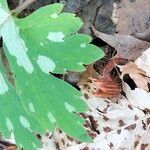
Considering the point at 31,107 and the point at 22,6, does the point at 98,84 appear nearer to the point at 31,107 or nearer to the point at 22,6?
the point at 31,107

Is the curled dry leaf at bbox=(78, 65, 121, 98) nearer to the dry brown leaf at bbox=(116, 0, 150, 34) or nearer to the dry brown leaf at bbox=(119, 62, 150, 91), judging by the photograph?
the dry brown leaf at bbox=(119, 62, 150, 91)

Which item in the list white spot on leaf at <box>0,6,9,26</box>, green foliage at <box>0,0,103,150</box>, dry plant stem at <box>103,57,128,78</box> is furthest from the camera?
dry plant stem at <box>103,57,128,78</box>

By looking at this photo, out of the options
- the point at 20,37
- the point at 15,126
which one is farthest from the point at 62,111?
the point at 20,37

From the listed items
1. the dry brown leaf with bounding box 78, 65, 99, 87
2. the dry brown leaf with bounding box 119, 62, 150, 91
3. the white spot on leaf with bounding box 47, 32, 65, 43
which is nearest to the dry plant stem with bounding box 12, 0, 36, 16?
the white spot on leaf with bounding box 47, 32, 65, 43

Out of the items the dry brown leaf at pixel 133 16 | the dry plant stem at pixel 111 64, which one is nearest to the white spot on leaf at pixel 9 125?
the dry plant stem at pixel 111 64

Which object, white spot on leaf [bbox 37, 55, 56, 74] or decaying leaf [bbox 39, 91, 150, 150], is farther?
decaying leaf [bbox 39, 91, 150, 150]

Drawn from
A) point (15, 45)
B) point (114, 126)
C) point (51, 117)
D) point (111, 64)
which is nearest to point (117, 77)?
point (111, 64)
